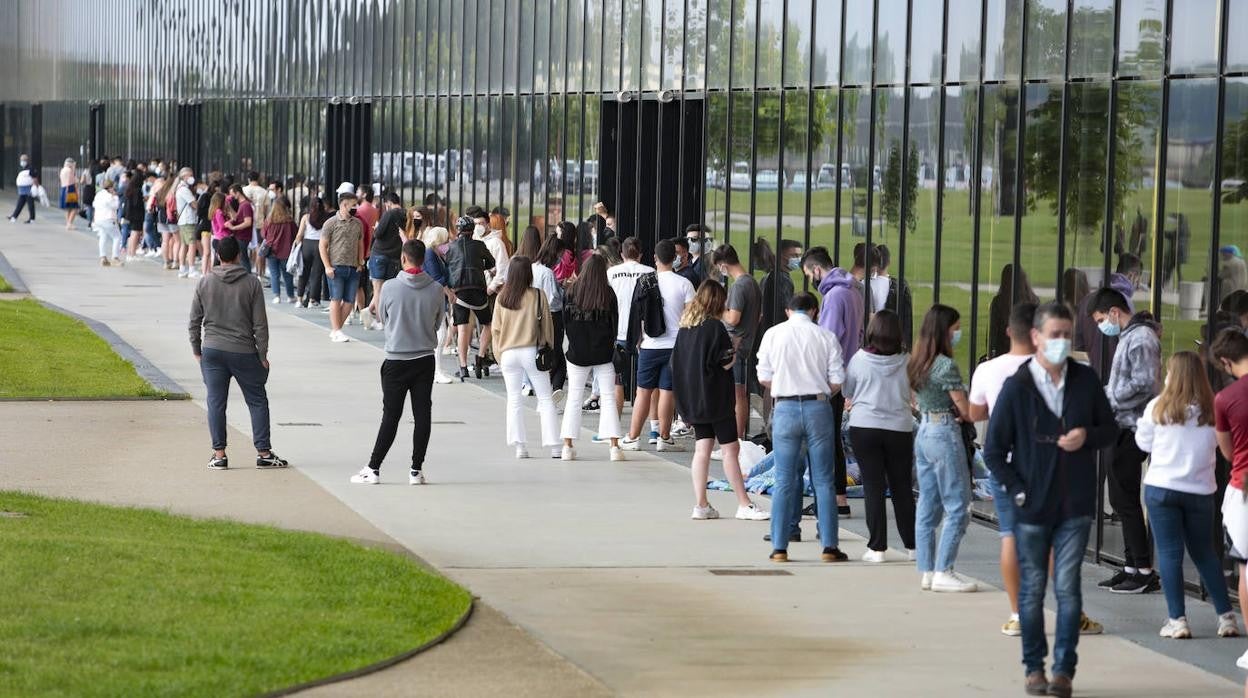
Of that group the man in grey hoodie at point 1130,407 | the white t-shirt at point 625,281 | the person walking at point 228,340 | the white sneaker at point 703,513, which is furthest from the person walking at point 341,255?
the man in grey hoodie at point 1130,407

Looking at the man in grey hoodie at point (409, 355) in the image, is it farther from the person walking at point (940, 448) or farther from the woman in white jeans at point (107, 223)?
the woman in white jeans at point (107, 223)

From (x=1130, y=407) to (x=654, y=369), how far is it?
659 centimetres

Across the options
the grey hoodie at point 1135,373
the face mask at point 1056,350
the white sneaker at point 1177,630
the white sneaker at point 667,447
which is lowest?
the white sneaker at point 667,447

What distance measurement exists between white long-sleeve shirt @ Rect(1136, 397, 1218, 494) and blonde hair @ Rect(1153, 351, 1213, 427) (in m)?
0.04

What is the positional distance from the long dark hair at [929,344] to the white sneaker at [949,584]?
3.71ft

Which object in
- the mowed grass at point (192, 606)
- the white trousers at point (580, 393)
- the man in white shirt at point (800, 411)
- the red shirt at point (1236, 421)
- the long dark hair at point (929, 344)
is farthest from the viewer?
the white trousers at point (580, 393)

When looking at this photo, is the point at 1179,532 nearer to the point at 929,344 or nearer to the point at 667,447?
the point at 929,344

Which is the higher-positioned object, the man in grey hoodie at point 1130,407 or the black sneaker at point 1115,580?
the man in grey hoodie at point 1130,407

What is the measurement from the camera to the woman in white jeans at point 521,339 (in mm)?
16609

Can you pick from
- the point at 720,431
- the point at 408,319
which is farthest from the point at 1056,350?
the point at 408,319

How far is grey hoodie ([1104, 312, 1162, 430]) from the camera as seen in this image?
11.7 meters

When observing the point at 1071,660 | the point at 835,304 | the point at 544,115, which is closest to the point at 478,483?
the point at 835,304

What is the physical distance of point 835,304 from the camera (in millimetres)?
15719

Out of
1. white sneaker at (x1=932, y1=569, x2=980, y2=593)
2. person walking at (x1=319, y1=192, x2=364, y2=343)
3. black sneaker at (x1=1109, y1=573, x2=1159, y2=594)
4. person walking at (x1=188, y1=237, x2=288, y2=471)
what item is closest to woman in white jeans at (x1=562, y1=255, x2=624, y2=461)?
person walking at (x1=188, y1=237, x2=288, y2=471)
